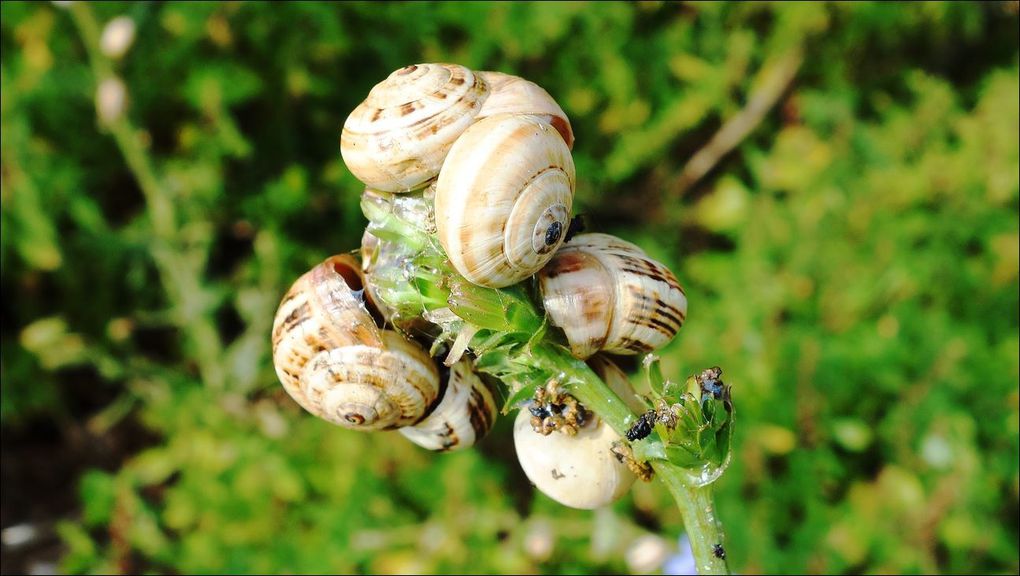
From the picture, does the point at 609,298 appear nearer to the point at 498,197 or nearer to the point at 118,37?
the point at 498,197

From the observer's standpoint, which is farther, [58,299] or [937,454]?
[58,299]

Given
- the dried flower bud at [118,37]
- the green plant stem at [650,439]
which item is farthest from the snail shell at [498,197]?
the dried flower bud at [118,37]

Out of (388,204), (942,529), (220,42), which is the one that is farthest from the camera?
(220,42)

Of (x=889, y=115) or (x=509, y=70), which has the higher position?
(x=509, y=70)

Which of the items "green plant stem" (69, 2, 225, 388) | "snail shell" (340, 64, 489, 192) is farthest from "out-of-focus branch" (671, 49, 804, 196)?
"snail shell" (340, 64, 489, 192)

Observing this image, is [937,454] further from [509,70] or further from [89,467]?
[89,467]

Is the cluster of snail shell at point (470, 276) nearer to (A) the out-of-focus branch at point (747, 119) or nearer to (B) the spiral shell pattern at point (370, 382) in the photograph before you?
(B) the spiral shell pattern at point (370, 382)

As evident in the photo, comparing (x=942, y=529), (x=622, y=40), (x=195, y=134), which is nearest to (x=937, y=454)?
(x=942, y=529)
